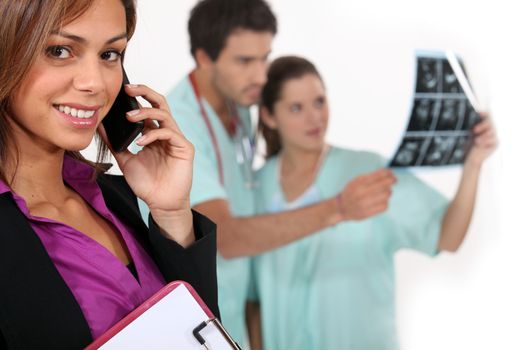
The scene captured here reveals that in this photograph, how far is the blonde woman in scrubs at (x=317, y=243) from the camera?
1969 mm

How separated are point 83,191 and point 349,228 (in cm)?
108

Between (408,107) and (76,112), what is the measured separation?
51.3 inches

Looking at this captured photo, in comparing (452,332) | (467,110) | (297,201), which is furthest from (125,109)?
(452,332)

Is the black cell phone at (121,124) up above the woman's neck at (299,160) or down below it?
above

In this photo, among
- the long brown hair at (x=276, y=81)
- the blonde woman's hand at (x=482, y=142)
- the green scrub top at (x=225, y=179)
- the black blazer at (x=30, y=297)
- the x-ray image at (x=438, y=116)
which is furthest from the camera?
the blonde woman's hand at (x=482, y=142)

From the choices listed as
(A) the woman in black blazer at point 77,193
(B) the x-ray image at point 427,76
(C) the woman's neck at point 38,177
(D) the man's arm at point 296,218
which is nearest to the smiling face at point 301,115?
(D) the man's arm at point 296,218

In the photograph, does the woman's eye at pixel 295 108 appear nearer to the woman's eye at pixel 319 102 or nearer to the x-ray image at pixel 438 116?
the woman's eye at pixel 319 102

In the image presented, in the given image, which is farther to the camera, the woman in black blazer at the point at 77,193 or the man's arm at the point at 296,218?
the man's arm at the point at 296,218

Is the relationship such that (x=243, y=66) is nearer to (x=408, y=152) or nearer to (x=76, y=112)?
(x=408, y=152)

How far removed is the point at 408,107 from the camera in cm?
Answer: 207

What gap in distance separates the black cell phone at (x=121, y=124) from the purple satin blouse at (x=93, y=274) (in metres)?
0.14

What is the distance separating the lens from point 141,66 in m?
1.72

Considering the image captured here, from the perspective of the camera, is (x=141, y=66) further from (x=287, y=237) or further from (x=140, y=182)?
(x=140, y=182)

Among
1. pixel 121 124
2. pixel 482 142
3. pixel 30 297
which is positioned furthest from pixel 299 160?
pixel 30 297
